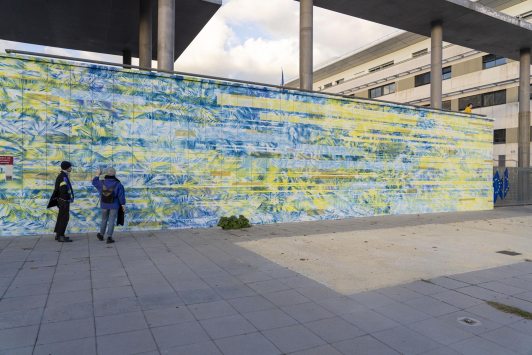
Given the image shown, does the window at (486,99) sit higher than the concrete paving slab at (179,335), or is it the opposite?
the window at (486,99)

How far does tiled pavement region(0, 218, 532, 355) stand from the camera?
136 inches

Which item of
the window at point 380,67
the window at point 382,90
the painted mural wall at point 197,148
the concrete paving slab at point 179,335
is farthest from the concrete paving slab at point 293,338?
the window at point 380,67

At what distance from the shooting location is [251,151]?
1127 centimetres

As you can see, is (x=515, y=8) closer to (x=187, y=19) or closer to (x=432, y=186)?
(x=432, y=186)

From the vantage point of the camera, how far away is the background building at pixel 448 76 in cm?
2841

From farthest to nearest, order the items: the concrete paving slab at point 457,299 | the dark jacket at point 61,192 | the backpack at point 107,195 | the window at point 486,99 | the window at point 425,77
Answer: the window at point 425,77
the window at point 486,99
the backpack at point 107,195
the dark jacket at point 61,192
the concrete paving slab at point 457,299

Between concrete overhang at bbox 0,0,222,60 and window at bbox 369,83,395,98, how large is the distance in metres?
25.0

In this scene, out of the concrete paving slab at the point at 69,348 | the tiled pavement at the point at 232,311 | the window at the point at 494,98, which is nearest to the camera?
the concrete paving slab at the point at 69,348

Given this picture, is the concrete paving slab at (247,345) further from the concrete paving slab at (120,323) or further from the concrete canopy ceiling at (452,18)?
the concrete canopy ceiling at (452,18)

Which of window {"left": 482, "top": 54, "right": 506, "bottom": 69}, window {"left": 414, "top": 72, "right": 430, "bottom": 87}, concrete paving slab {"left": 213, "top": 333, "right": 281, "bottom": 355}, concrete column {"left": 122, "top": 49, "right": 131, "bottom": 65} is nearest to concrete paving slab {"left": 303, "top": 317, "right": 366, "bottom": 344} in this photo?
concrete paving slab {"left": 213, "top": 333, "right": 281, "bottom": 355}

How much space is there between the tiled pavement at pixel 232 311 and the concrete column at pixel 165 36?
7.48 metres

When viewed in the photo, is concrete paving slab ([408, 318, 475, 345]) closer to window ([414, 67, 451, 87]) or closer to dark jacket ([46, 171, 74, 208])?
dark jacket ([46, 171, 74, 208])

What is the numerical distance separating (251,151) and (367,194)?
5138 mm

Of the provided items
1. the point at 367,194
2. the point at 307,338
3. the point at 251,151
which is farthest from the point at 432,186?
the point at 307,338
